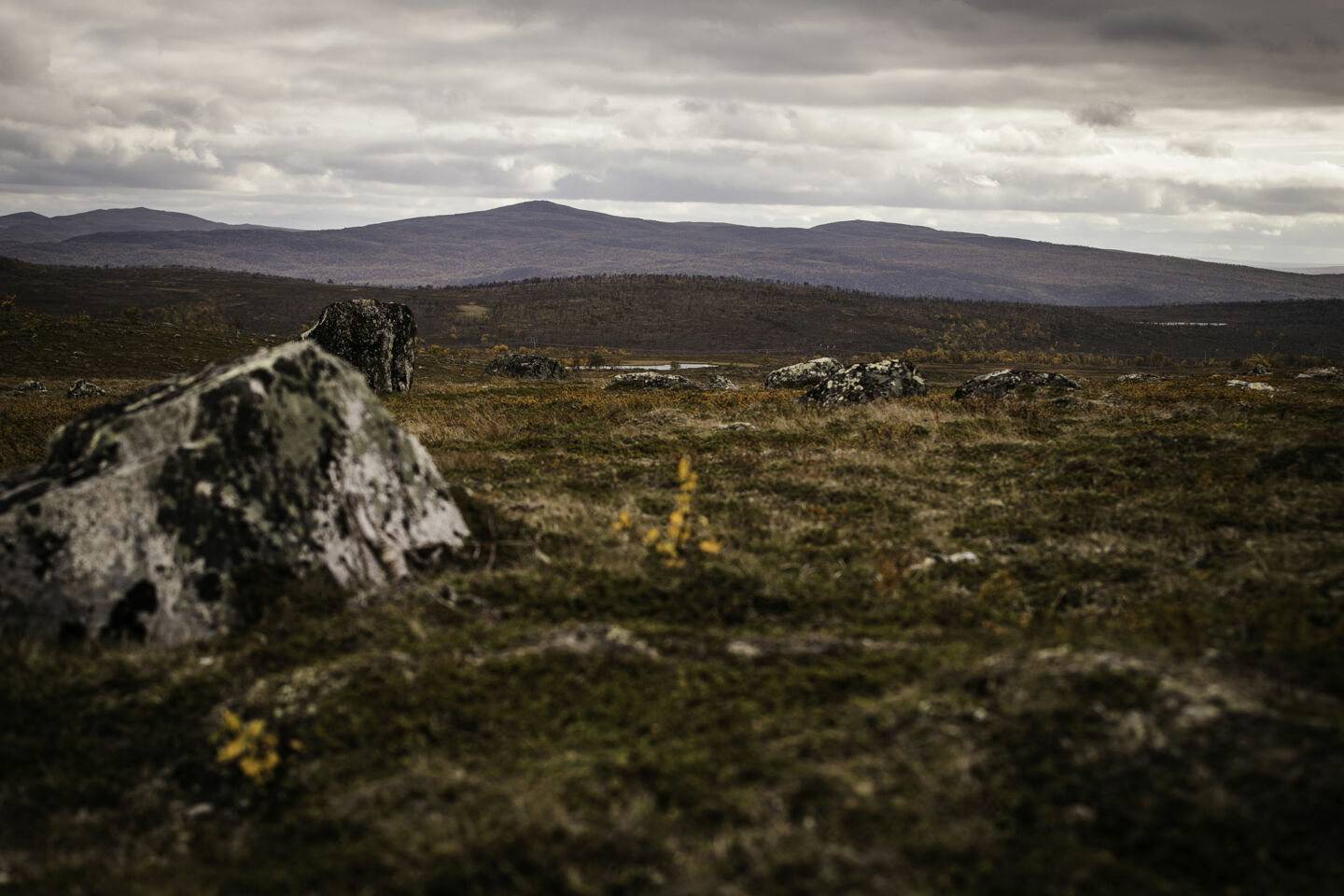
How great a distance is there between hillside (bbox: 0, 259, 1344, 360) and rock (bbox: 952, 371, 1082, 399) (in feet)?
360

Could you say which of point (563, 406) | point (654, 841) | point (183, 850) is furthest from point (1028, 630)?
point (563, 406)

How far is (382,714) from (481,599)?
210 centimetres

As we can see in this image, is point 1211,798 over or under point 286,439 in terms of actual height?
under

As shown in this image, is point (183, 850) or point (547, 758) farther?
point (547, 758)

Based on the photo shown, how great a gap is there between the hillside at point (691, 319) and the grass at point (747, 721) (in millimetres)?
125761

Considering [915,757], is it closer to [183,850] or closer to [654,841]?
[654,841]

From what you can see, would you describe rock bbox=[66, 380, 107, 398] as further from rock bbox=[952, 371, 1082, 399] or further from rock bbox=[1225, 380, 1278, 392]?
rock bbox=[1225, 380, 1278, 392]

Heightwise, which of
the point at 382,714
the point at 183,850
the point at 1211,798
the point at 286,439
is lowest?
the point at 183,850

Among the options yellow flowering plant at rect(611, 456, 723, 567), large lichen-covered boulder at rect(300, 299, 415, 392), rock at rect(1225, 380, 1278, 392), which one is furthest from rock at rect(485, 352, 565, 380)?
yellow flowering plant at rect(611, 456, 723, 567)

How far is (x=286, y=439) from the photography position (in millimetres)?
8344

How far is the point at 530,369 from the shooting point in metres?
48.8

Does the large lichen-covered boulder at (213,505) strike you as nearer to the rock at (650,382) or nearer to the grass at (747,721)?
the grass at (747,721)

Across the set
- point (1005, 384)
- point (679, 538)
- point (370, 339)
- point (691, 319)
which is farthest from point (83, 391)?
point (691, 319)

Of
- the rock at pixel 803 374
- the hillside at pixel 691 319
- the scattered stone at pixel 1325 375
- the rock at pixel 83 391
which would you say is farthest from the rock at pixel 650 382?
the hillside at pixel 691 319
